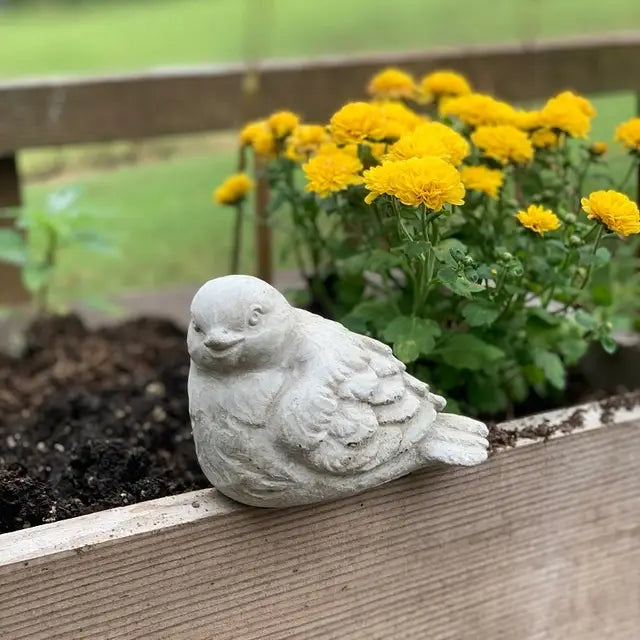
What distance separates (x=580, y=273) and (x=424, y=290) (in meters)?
0.25

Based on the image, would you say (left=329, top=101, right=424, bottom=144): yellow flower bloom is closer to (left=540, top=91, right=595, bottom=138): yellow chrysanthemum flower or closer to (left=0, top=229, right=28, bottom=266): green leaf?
(left=540, top=91, right=595, bottom=138): yellow chrysanthemum flower

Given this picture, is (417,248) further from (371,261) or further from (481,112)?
(481,112)

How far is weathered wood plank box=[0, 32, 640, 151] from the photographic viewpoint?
1.67 metres

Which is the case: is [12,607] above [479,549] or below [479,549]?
above

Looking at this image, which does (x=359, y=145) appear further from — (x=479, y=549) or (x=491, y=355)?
(x=479, y=549)

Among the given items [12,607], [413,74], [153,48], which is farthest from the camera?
[153,48]

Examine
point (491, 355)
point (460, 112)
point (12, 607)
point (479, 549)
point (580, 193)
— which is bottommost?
point (479, 549)

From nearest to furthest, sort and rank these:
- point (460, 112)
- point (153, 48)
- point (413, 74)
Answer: point (460, 112) → point (413, 74) → point (153, 48)

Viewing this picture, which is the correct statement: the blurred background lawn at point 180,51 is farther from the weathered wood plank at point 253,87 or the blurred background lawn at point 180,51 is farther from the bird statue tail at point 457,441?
the bird statue tail at point 457,441

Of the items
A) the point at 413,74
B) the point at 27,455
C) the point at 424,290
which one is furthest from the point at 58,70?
the point at 424,290

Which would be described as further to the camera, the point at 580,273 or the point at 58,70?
the point at 58,70

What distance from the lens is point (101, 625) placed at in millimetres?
855

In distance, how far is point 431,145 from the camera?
91 cm

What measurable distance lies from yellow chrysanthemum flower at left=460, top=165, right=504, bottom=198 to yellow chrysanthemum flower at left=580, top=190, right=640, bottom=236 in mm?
147
